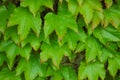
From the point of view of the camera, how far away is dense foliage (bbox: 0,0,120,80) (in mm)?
1604

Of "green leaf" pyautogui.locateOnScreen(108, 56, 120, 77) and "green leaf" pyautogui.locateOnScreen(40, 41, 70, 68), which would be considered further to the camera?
"green leaf" pyautogui.locateOnScreen(108, 56, 120, 77)

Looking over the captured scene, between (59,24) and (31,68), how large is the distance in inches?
14.8

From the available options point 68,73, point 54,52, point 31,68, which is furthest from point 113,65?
point 31,68

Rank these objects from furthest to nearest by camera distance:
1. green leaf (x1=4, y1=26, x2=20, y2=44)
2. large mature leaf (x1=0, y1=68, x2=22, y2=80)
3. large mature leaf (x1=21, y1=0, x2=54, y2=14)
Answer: large mature leaf (x1=0, y1=68, x2=22, y2=80)
green leaf (x1=4, y1=26, x2=20, y2=44)
large mature leaf (x1=21, y1=0, x2=54, y2=14)

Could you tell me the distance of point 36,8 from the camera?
1.58 m

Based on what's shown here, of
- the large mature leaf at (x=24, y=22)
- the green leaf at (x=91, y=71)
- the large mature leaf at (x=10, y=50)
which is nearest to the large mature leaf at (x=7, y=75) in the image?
the large mature leaf at (x=10, y=50)

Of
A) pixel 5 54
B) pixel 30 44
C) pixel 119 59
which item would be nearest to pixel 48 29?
pixel 30 44

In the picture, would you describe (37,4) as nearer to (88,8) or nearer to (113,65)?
(88,8)

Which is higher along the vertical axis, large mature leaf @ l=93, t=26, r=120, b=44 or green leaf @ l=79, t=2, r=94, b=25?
green leaf @ l=79, t=2, r=94, b=25

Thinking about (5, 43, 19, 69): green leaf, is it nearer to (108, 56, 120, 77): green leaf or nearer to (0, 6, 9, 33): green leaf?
(0, 6, 9, 33): green leaf

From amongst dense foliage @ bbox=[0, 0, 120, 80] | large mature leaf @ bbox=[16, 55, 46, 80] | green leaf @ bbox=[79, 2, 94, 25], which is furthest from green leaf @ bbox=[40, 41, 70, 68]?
green leaf @ bbox=[79, 2, 94, 25]

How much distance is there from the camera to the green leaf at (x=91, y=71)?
5.66 ft

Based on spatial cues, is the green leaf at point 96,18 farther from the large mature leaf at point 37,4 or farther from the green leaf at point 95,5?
the large mature leaf at point 37,4

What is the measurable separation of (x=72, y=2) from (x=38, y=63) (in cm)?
48
